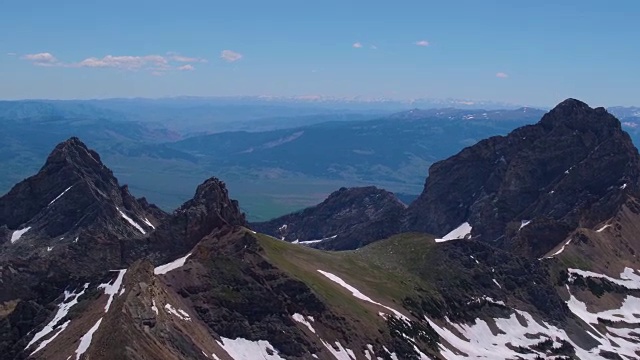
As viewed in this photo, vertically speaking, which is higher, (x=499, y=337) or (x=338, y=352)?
(x=338, y=352)

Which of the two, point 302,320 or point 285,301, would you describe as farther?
point 285,301

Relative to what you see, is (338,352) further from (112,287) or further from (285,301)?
(112,287)

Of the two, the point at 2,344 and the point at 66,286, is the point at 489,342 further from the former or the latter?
the point at 2,344

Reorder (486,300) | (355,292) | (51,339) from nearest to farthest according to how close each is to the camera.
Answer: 1. (51,339)
2. (355,292)
3. (486,300)

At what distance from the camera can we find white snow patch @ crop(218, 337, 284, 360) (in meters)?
109

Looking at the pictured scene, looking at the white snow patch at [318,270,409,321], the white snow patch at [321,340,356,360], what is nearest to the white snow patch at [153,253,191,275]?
the white snow patch at [321,340,356,360]

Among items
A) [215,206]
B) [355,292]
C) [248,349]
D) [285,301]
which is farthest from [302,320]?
[215,206]

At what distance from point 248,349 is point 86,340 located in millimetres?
25224

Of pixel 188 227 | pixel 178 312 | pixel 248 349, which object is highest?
pixel 188 227

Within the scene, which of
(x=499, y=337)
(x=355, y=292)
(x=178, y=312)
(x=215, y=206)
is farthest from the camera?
(x=499, y=337)

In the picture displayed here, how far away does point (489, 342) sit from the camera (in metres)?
157

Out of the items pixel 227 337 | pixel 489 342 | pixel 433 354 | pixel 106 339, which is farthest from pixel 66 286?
pixel 489 342

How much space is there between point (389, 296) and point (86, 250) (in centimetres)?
5841

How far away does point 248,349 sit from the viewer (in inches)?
4395
